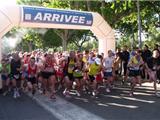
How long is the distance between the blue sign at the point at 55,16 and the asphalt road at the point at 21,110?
3.54 metres

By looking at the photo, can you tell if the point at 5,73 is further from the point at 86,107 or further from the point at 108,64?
the point at 86,107

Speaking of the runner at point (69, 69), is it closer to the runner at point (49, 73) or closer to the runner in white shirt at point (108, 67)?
the runner at point (49, 73)

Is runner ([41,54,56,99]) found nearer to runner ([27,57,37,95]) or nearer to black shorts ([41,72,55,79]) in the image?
black shorts ([41,72,55,79])

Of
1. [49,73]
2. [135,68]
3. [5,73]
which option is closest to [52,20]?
[5,73]

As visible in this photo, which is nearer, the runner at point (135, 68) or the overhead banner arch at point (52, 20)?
the runner at point (135, 68)

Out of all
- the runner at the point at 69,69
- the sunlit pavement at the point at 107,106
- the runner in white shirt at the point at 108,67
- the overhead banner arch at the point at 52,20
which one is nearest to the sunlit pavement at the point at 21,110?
the sunlit pavement at the point at 107,106

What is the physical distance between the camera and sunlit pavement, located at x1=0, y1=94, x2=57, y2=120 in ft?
36.4

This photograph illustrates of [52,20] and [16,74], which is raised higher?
[52,20]

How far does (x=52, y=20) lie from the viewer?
1752cm

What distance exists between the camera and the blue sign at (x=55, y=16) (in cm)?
1686

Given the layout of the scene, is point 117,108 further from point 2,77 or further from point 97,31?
point 97,31

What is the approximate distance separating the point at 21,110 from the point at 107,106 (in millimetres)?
2608

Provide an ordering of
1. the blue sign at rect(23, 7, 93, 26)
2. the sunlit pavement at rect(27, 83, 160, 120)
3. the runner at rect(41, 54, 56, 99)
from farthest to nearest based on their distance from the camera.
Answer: the blue sign at rect(23, 7, 93, 26)
the runner at rect(41, 54, 56, 99)
the sunlit pavement at rect(27, 83, 160, 120)

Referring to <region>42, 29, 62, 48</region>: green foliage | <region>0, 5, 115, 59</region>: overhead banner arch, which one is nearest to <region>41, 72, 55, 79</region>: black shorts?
<region>0, 5, 115, 59</region>: overhead banner arch
